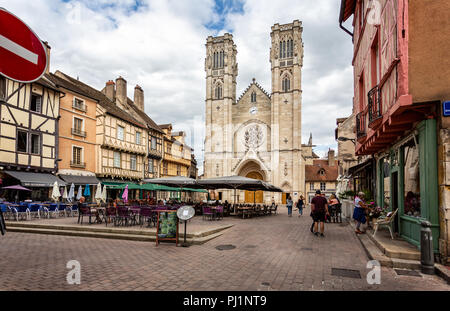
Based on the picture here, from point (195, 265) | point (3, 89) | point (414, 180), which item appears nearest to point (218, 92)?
point (3, 89)

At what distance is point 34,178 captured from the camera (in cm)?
1880

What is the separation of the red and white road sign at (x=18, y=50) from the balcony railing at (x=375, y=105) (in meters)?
8.29

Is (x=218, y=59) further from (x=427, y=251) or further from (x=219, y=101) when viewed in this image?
(x=427, y=251)

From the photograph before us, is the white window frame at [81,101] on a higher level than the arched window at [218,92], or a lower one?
lower

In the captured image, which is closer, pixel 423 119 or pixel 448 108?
pixel 448 108

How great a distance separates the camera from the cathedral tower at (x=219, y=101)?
4662 centimetres

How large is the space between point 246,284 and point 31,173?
62.9 ft

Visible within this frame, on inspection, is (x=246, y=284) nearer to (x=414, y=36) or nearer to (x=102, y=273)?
(x=102, y=273)

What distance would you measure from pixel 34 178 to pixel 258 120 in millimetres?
33269

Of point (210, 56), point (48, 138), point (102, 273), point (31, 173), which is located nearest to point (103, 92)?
point (48, 138)

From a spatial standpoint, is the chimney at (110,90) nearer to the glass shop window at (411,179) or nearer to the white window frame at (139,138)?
the white window frame at (139,138)

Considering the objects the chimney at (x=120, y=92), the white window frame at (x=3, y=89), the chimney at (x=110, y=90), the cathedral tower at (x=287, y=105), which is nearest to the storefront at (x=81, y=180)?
the white window frame at (x=3, y=89)
